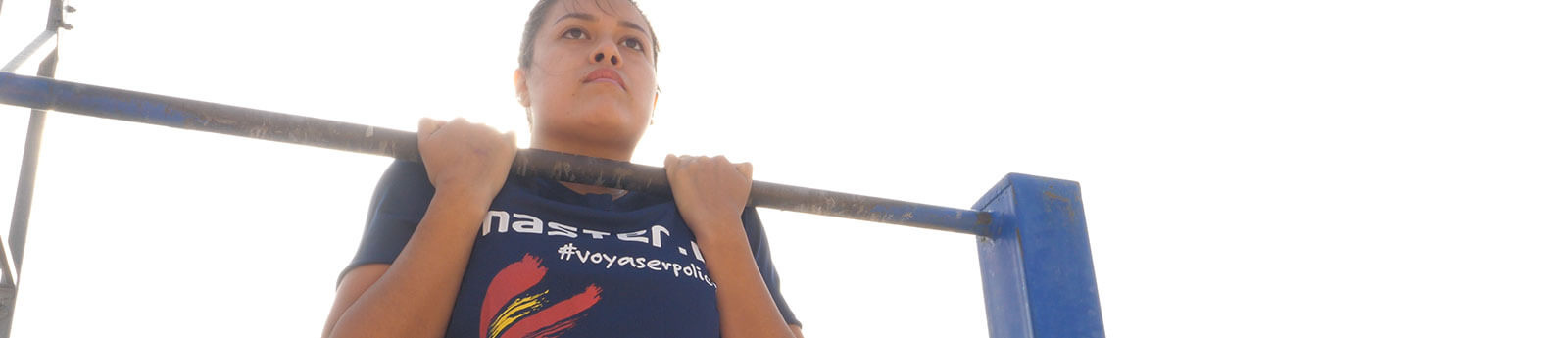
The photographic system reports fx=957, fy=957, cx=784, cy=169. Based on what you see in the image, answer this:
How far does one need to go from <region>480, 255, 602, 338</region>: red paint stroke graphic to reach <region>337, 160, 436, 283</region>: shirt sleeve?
0.43ft

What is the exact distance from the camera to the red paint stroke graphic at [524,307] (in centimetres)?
85

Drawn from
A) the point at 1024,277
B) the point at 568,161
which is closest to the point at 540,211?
the point at 568,161

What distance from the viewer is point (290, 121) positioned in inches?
35.6

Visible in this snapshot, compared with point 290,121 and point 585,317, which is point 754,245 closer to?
point 585,317

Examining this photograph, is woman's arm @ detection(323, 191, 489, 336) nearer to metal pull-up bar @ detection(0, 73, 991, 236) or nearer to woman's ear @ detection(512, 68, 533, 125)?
metal pull-up bar @ detection(0, 73, 991, 236)

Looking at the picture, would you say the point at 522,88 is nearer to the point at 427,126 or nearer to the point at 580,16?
the point at 580,16

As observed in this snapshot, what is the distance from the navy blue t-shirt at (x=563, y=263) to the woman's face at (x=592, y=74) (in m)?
0.15

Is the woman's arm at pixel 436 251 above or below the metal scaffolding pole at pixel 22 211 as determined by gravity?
below

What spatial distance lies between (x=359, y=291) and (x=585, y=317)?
0.75 feet

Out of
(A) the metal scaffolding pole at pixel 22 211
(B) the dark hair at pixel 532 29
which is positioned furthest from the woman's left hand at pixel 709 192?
(A) the metal scaffolding pole at pixel 22 211

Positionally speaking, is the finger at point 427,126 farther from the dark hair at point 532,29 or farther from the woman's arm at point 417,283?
the dark hair at point 532,29

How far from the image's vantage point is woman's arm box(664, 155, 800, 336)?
985 millimetres

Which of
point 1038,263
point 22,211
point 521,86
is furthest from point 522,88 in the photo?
point 22,211

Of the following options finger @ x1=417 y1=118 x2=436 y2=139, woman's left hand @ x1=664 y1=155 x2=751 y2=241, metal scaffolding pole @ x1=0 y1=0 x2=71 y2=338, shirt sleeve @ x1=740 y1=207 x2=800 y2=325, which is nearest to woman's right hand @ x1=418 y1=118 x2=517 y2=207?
finger @ x1=417 y1=118 x2=436 y2=139
